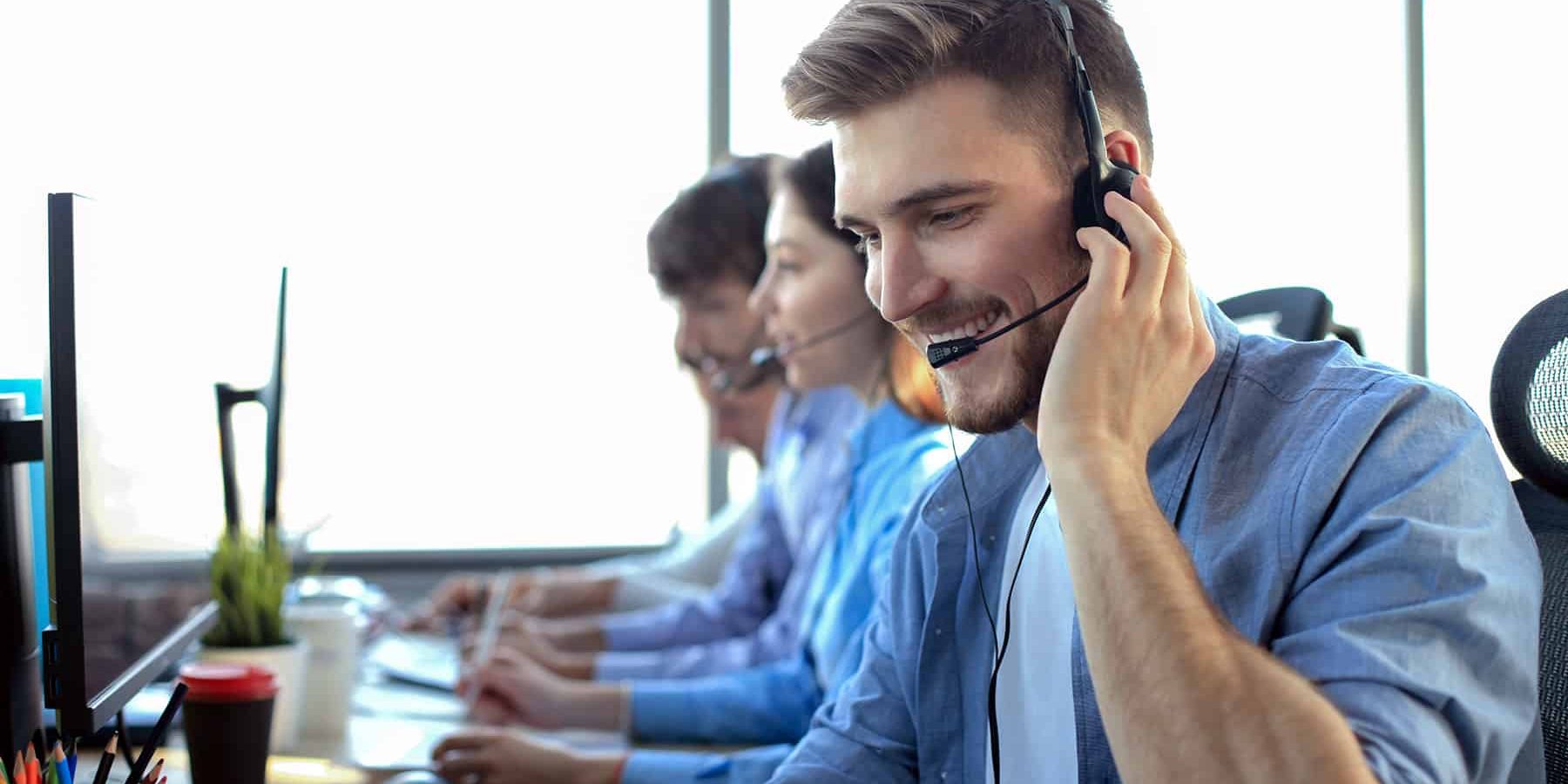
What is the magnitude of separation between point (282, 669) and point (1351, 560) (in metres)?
1.13

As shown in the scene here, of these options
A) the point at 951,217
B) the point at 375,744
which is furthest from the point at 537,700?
the point at 951,217

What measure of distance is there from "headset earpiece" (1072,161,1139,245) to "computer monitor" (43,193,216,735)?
0.71 m

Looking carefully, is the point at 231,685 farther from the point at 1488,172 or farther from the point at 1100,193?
the point at 1488,172

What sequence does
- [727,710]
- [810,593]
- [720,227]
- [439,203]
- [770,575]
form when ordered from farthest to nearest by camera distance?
1. [439,203]
2. [770,575]
3. [720,227]
4. [810,593]
5. [727,710]

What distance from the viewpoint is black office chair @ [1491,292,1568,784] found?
971 millimetres

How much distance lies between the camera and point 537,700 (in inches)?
71.0

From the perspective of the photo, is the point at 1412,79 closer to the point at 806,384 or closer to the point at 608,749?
the point at 806,384

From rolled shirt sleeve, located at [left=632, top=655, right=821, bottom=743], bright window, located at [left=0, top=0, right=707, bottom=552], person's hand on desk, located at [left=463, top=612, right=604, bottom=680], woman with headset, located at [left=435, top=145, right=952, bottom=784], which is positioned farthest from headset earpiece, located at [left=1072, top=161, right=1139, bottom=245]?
bright window, located at [left=0, top=0, right=707, bottom=552]

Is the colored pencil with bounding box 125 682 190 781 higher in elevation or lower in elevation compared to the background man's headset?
lower

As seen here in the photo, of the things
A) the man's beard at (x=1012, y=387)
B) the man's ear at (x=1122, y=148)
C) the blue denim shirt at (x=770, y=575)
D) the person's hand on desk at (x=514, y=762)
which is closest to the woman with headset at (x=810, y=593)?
the person's hand on desk at (x=514, y=762)

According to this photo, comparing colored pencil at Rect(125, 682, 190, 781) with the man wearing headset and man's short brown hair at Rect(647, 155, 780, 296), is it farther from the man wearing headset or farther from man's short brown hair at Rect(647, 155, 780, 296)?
man's short brown hair at Rect(647, 155, 780, 296)

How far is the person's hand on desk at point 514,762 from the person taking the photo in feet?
4.70

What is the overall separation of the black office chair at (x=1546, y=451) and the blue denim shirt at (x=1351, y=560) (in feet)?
0.45

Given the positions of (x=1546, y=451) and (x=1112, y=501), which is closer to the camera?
(x=1112, y=501)
